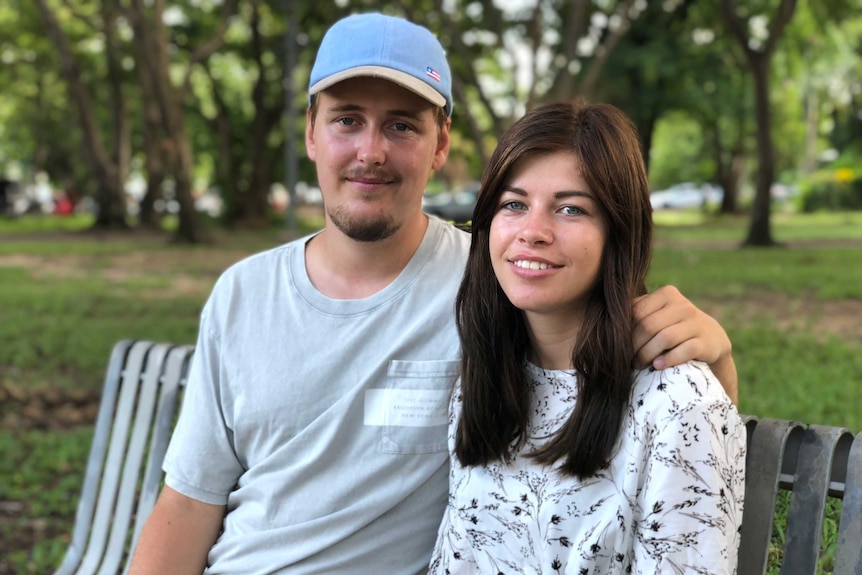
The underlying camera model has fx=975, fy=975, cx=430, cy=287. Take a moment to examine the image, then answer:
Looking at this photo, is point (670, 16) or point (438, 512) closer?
point (438, 512)

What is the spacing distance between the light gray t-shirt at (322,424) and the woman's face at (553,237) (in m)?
0.43

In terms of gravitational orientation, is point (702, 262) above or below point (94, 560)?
above

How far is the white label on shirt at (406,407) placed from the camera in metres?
2.39

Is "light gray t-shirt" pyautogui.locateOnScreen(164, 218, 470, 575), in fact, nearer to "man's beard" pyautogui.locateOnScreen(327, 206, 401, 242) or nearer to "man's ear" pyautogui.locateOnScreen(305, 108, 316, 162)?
"man's beard" pyautogui.locateOnScreen(327, 206, 401, 242)

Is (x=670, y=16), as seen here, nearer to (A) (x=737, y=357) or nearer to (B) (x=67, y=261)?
(B) (x=67, y=261)

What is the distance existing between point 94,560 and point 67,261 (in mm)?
14960

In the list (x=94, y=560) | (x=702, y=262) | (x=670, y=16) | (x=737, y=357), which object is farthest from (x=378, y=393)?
(x=670, y=16)

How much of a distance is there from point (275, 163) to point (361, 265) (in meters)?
28.9

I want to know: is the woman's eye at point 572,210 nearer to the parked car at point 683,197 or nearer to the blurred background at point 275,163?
the blurred background at point 275,163

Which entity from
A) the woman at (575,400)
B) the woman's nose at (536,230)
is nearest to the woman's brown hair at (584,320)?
the woman at (575,400)

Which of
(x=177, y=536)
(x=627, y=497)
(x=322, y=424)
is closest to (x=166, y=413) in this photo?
(x=177, y=536)

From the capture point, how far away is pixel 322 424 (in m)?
2.40

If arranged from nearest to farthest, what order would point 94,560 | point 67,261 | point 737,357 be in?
point 94,560
point 737,357
point 67,261

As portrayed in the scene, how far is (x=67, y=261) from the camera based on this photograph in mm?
17359
